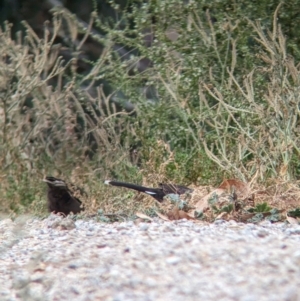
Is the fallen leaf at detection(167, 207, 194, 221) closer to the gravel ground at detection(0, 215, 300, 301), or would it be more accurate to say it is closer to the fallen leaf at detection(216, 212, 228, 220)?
the fallen leaf at detection(216, 212, 228, 220)

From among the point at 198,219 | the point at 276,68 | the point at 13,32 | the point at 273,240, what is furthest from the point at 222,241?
the point at 13,32

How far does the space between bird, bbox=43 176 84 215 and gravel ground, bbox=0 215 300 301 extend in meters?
2.03

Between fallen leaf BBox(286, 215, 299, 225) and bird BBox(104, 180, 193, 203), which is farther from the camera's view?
bird BBox(104, 180, 193, 203)

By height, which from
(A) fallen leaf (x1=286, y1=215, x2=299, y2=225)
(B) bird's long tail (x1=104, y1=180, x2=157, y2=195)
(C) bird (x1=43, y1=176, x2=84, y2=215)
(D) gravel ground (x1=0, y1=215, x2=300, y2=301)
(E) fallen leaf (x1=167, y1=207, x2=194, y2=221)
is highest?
(D) gravel ground (x1=0, y1=215, x2=300, y2=301)

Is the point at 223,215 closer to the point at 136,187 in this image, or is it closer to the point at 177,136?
the point at 136,187

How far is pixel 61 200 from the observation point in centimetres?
737

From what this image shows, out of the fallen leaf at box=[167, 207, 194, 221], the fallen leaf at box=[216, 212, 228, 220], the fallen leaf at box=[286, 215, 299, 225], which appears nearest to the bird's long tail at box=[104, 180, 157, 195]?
the fallen leaf at box=[167, 207, 194, 221]

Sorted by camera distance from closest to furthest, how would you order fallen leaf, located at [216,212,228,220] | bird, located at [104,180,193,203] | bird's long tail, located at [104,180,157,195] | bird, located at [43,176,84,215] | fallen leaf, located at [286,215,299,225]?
fallen leaf, located at [286,215,299,225], fallen leaf, located at [216,212,228,220], bird, located at [104,180,193,203], bird's long tail, located at [104,180,157,195], bird, located at [43,176,84,215]

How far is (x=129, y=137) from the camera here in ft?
28.0

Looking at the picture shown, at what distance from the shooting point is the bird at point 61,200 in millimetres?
7266

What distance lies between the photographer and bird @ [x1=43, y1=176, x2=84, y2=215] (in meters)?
7.27

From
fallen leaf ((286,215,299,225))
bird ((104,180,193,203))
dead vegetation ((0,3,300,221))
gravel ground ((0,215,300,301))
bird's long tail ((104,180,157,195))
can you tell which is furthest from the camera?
bird's long tail ((104,180,157,195))

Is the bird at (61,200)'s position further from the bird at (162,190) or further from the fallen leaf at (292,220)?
the fallen leaf at (292,220)

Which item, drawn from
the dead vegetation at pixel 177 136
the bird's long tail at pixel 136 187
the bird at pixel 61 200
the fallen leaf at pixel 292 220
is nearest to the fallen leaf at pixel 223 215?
the dead vegetation at pixel 177 136
